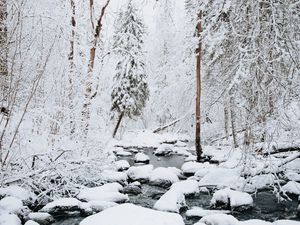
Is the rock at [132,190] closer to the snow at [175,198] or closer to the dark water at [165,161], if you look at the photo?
the snow at [175,198]

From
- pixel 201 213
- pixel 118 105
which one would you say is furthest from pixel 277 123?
pixel 118 105

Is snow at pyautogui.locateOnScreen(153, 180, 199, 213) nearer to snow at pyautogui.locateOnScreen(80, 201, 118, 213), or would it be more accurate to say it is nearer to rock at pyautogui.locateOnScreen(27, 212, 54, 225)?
snow at pyautogui.locateOnScreen(80, 201, 118, 213)

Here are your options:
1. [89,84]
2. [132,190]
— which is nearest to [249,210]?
[132,190]

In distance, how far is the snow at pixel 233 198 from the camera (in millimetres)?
7664

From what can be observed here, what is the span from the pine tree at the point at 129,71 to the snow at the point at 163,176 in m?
10.8

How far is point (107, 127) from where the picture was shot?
34.6 feet

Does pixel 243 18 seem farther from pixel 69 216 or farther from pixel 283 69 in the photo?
pixel 69 216

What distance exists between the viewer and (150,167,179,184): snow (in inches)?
414

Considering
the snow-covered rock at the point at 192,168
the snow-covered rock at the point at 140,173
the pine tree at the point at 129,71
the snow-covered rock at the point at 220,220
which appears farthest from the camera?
the pine tree at the point at 129,71

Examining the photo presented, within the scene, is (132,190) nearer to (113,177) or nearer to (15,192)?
(113,177)

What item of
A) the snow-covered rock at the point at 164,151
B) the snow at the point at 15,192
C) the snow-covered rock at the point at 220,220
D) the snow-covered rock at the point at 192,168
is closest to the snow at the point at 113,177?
the snow-covered rock at the point at 192,168

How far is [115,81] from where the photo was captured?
21.8 m

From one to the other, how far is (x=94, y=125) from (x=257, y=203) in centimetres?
514

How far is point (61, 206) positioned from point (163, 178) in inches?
155
